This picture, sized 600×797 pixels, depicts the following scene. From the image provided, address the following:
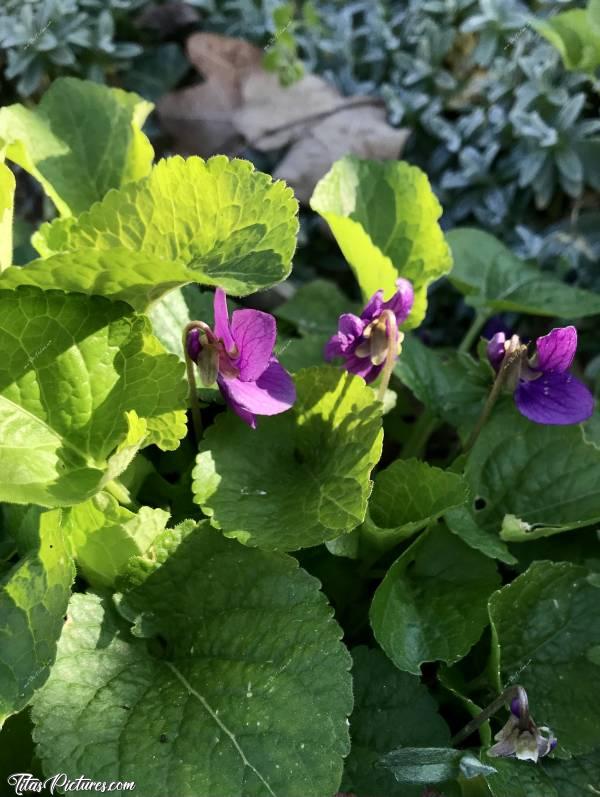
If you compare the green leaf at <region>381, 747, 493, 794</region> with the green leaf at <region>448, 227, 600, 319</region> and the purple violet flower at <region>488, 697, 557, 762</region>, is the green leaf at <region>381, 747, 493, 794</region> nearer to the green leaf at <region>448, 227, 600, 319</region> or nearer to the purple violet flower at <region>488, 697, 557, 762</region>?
the purple violet flower at <region>488, 697, 557, 762</region>

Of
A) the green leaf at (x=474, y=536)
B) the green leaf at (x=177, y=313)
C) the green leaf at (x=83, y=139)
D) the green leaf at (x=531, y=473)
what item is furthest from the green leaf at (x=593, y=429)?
the green leaf at (x=83, y=139)

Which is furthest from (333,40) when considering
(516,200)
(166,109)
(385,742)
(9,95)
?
(385,742)

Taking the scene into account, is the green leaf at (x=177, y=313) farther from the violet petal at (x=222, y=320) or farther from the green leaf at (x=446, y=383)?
the green leaf at (x=446, y=383)

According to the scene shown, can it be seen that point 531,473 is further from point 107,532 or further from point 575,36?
point 575,36

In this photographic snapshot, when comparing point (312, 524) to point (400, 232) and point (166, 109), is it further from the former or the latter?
point (166, 109)

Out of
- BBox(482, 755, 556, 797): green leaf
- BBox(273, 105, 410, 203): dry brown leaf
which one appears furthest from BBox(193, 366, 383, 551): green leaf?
BBox(273, 105, 410, 203): dry brown leaf

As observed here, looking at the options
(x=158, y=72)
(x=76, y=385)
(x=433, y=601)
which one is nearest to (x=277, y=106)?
(x=158, y=72)
